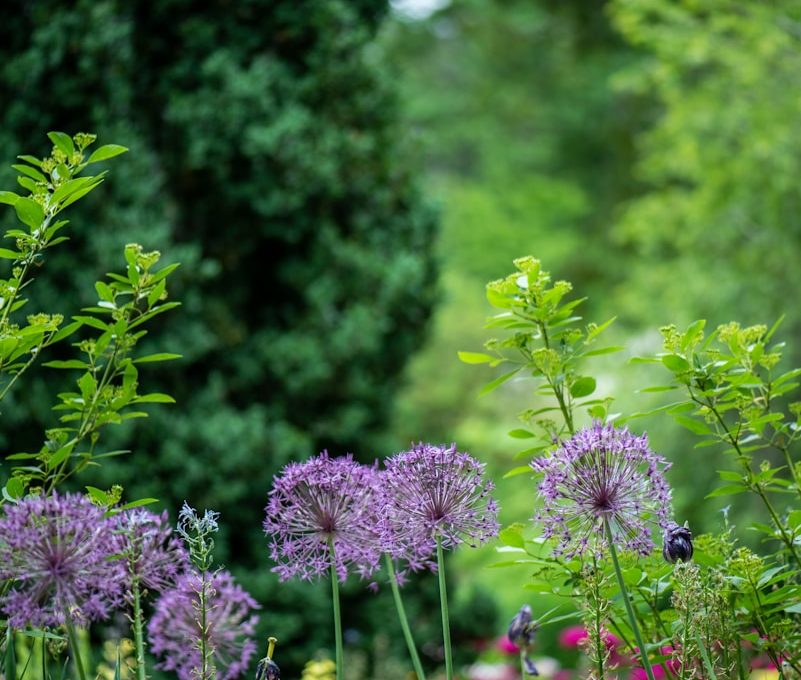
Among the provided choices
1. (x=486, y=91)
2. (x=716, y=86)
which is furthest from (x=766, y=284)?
(x=486, y=91)

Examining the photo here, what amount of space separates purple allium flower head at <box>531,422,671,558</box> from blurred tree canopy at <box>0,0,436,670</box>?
3.92m

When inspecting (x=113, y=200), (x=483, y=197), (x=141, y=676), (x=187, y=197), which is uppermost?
(x=483, y=197)

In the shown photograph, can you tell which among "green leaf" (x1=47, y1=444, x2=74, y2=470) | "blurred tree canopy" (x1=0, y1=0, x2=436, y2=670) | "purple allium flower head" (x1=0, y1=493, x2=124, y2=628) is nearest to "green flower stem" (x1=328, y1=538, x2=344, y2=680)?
"purple allium flower head" (x1=0, y1=493, x2=124, y2=628)

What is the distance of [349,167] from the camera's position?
19.6 feet

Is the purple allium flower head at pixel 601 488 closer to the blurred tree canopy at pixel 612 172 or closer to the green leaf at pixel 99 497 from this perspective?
the green leaf at pixel 99 497

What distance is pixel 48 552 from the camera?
125 cm

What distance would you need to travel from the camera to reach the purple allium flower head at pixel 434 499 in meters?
1.46

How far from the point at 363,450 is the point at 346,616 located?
100 cm

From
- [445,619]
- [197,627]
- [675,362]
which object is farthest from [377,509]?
[197,627]

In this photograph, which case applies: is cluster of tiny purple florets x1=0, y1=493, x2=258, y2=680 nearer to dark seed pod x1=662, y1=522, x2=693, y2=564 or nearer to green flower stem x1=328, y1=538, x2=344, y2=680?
green flower stem x1=328, y1=538, x2=344, y2=680

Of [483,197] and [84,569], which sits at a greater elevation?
[483,197]

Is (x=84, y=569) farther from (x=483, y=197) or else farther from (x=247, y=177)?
(x=483, y=197)

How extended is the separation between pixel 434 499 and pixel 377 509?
0.29 ft

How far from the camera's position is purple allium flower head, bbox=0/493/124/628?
1241 mm
